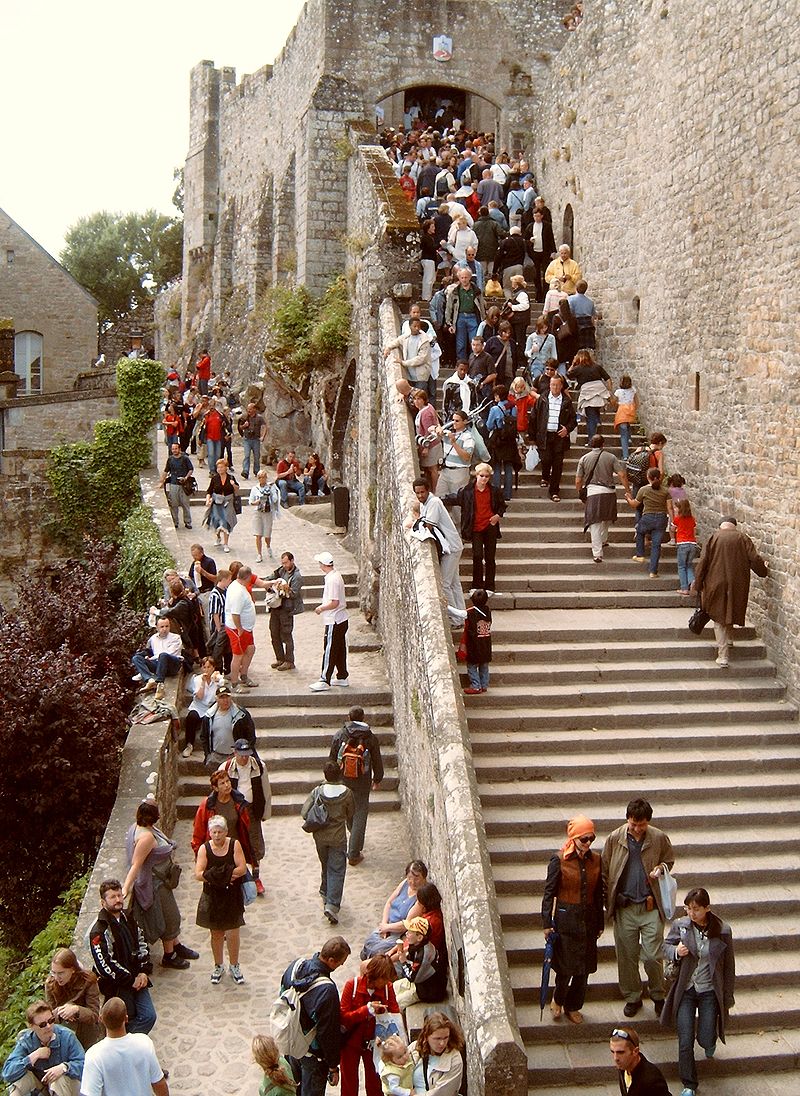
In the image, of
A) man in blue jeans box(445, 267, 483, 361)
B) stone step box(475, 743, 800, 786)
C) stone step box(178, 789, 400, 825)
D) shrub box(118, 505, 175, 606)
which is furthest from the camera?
shrub box(118, 505, 175, 606)

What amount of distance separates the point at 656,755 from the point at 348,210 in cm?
1516

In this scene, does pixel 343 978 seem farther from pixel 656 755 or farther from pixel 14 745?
pixel 14 745

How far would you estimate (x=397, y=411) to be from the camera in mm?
14078

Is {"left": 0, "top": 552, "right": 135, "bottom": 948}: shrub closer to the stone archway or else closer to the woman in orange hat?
the woman in orange hat

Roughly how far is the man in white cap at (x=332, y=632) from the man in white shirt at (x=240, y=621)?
0.77 metres

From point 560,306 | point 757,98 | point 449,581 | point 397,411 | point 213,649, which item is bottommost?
point 213,649

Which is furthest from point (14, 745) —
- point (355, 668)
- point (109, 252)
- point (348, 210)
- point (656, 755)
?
point (109, 252)

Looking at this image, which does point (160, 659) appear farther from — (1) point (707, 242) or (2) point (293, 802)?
(1) point (707, 242)

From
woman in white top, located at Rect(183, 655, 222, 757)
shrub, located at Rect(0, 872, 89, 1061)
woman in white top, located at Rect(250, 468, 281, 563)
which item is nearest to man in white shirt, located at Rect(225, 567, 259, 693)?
woman in white top, located at Rect(183, 655, 222, 757)

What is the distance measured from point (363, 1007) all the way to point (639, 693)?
4774 mm

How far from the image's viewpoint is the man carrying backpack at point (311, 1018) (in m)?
7.24

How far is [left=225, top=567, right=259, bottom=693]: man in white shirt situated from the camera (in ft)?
43.3

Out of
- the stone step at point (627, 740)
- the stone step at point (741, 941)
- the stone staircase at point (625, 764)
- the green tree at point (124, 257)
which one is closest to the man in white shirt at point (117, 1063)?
the stone staircase at point (625, 764)

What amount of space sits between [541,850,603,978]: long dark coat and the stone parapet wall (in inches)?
16.1
